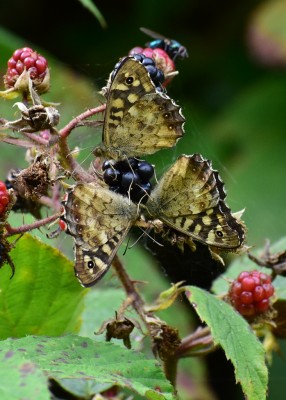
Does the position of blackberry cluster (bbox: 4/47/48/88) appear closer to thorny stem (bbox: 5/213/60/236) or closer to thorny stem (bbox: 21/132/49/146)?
thorny stem (bbox: 21/132/49/146)

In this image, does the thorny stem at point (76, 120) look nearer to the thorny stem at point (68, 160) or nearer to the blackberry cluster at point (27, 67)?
the thorny stem at point (68, 160)

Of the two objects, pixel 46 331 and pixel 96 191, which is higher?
pixel 96 191

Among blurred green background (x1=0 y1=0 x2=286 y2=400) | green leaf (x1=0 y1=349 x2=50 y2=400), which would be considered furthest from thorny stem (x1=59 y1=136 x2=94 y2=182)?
blurred green background (x1=0 y1=0 x2=286 y2=400)

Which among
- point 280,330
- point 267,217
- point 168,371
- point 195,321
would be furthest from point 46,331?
point 267,217

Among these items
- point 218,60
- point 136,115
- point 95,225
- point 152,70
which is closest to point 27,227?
point 95,225

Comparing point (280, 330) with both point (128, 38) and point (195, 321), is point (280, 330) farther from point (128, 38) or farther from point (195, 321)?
point (128, 38)

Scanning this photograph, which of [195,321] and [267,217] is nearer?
[195,321]

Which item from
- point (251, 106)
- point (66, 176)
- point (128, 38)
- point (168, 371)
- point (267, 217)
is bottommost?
point (168, 371)
